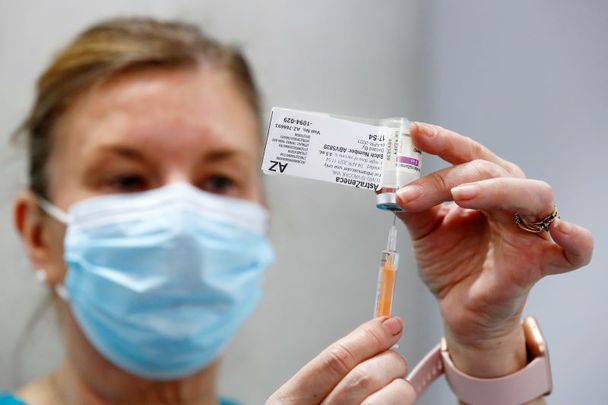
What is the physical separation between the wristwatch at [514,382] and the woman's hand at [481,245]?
13 mm

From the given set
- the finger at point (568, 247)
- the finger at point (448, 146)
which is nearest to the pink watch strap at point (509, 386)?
the finger at point (568, 247)

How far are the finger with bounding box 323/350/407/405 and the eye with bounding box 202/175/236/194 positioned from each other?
21.7 inches

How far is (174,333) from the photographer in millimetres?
1004

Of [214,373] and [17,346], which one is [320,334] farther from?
[17,346]

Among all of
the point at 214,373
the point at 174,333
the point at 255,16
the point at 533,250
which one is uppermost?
the point at 255,16

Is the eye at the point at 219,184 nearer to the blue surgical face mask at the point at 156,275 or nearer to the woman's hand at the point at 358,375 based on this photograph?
the blue surgical face mask at the point at 156,275

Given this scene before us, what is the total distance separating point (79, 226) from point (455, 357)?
69 cm

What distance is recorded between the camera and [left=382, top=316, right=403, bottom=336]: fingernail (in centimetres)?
67

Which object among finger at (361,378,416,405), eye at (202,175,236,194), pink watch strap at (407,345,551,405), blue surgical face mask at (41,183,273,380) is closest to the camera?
finger at (361,378,416,405)

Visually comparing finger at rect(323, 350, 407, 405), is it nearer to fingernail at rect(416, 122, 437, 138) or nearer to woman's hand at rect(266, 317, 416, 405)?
woman's hand at rect(266, 317, 416, 405)

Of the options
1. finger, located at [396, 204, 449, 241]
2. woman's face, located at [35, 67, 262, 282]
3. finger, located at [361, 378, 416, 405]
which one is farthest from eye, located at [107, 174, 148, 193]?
finger, located at [361, 378, 416, 405]

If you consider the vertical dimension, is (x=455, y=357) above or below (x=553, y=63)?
below

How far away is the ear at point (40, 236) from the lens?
1.10 metres

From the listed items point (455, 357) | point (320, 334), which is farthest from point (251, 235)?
point (455, 357)
